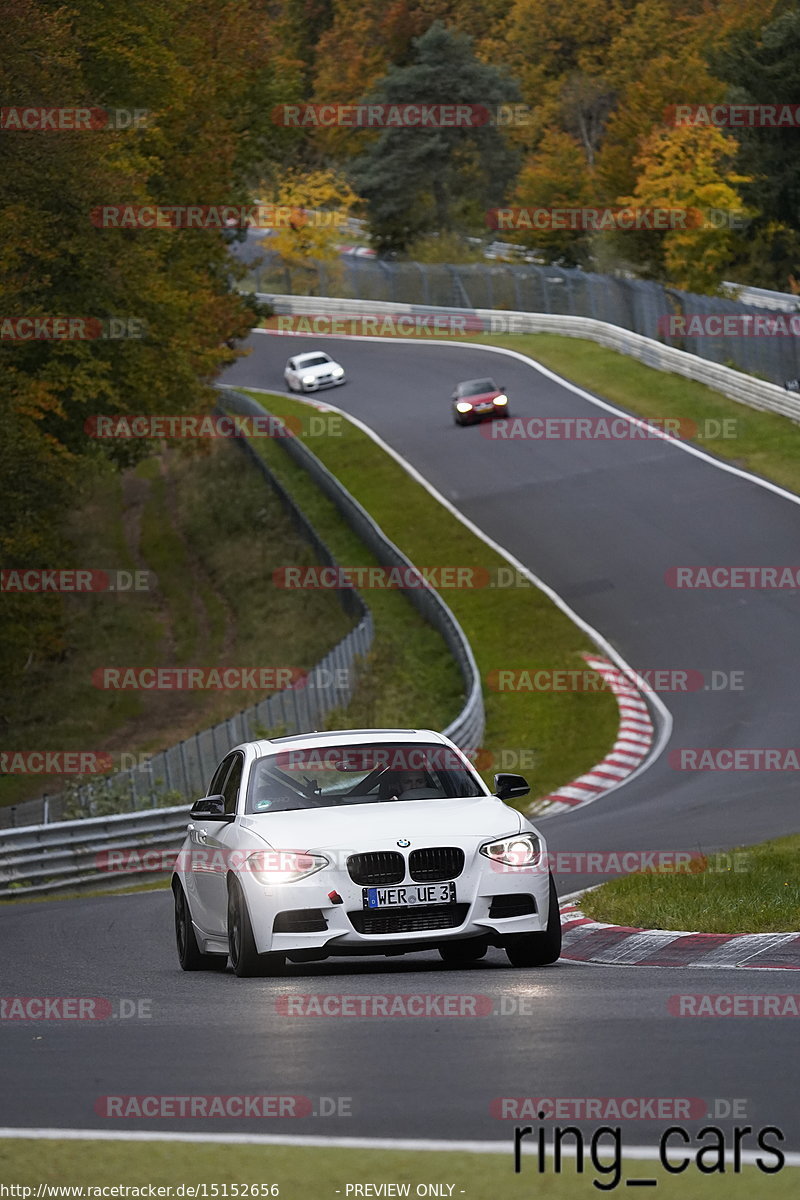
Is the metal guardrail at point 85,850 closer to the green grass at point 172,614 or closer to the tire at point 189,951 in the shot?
the green grass at point 172,614

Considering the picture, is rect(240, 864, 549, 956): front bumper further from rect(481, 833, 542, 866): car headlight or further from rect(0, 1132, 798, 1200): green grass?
rect(0, 1132, 798, 1200): green grass

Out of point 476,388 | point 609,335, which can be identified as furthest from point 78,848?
point 609,335

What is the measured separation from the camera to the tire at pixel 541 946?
10359 mm

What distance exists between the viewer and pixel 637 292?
57.5 m

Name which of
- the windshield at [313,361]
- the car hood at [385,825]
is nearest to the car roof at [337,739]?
the car hood at [385,825]

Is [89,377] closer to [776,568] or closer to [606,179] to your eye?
[776,568]

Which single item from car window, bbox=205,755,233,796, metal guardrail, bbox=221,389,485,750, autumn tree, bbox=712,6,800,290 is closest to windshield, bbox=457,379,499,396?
metal guardrail, bbox=221,389,485,750

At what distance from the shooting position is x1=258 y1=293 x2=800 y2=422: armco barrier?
4619 centimetres

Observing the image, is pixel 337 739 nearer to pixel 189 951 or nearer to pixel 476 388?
pixel 189 951

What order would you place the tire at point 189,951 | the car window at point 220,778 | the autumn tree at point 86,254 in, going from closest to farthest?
the tire at point 189,951
the car window at point 220,778
the autumn tree at point 86,254

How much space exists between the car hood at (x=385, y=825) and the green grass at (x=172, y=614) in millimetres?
22657

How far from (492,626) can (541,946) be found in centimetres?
2472

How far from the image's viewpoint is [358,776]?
11500 mm

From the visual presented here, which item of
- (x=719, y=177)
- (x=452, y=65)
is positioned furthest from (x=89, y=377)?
(x=452, y=65)
